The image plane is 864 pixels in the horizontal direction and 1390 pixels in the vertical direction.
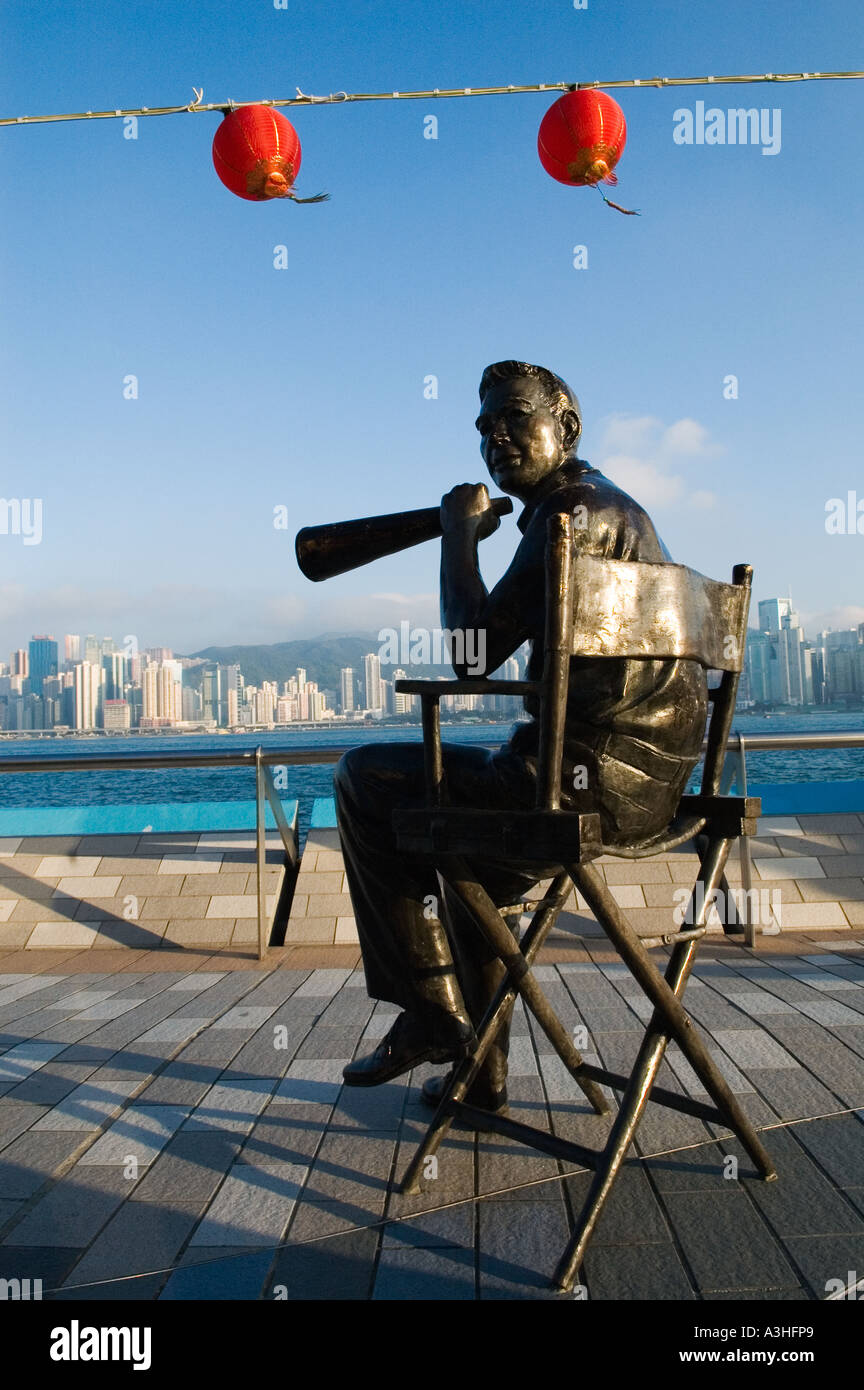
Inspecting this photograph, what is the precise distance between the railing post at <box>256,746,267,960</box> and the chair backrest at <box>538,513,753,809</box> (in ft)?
10.7

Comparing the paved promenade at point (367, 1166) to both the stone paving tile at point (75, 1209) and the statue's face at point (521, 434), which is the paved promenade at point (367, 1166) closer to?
the stone paving tile at point (75, 1209)

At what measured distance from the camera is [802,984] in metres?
3.75

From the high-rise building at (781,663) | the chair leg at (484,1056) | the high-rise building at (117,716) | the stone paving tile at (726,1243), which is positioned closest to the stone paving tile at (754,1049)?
the chair leg at (484,1056)

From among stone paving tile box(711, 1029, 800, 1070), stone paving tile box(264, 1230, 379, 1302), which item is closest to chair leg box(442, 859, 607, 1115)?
stone paving tile box(264, 1230, 379, 1302)

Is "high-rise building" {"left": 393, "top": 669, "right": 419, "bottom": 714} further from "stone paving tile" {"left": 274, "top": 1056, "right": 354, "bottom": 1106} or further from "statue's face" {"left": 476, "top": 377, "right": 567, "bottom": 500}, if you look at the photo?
"stone paving tile" {"left": 274, "top": 1056, "right": 354, "bottom": 1106}

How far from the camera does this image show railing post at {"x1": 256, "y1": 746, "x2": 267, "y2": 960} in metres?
4.84

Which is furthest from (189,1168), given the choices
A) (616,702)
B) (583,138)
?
(583,138)

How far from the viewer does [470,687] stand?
1.85m

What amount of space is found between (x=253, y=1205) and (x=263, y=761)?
3313mm

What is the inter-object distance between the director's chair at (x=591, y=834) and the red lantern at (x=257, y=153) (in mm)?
3983

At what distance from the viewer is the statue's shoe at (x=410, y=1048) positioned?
2291 millimetres

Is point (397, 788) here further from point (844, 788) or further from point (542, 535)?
point (844, 788)
